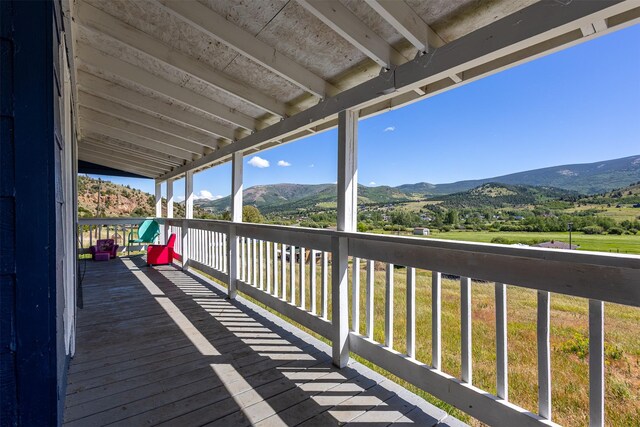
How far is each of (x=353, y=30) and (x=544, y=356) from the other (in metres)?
2.03

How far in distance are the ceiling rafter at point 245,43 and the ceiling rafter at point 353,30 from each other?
654 millimetres

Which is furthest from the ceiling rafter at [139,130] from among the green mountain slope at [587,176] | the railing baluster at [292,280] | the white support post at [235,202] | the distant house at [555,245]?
the distant house at [555,245]

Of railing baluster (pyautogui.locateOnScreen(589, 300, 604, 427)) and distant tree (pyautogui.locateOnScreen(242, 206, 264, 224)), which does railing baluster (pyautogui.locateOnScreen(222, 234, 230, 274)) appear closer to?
distant tree (pyautogui.locateOnScreen(242, 206, 264, 224))

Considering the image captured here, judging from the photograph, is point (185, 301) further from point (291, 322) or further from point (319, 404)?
point (319, 404)

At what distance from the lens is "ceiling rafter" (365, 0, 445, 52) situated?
1.69 metres

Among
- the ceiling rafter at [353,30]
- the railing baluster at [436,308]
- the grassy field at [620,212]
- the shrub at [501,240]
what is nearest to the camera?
the grassy field at [620,212]

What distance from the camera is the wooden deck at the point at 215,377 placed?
183 cm

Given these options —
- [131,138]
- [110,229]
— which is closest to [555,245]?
[131,138]

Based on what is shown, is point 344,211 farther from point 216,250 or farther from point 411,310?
point 216,250

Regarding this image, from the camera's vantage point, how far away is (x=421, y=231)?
2.04 m

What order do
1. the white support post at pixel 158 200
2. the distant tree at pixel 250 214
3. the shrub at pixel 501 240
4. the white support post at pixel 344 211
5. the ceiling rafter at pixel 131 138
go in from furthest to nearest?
the white support post at pixel 158 200 < the ceiling rafter at pixel 131 138 < the distant tree at pixel 250 214 < the white support post at pixel 344 211 < the shrub at pixel 501 240

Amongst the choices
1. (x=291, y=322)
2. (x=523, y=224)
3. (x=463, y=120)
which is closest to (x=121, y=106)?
(x=291, y=322)

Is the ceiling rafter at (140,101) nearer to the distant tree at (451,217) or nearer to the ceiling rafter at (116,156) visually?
the ceiling rafter at (116,156)

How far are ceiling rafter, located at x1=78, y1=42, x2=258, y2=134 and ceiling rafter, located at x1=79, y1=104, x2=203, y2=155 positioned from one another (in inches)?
67.5
